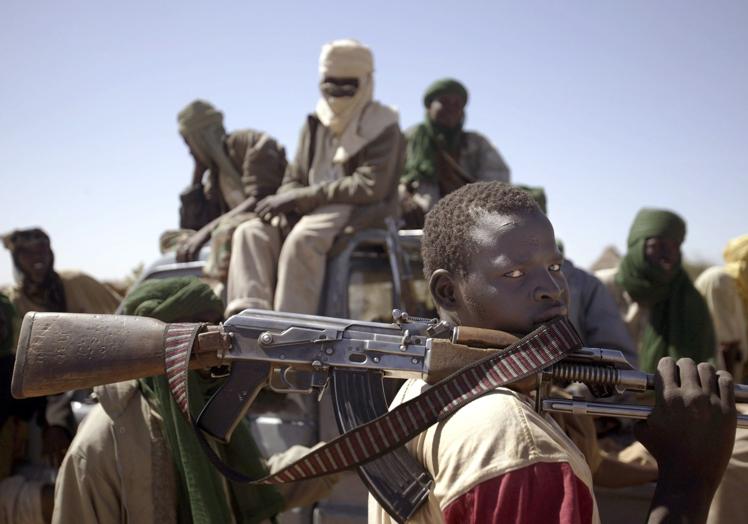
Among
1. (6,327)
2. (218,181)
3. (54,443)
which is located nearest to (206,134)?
(218,181)

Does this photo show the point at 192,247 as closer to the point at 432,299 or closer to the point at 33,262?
the point at 33,262

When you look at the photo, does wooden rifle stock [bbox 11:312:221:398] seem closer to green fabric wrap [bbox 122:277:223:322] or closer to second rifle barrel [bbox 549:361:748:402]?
second rifle barrel [bbox 549:361:748:402]

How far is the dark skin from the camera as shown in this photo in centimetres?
146

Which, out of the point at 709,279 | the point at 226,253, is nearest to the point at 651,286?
the point at 709,279

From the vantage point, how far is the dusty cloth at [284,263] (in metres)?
4.45

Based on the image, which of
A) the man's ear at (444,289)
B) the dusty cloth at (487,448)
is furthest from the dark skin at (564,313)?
the dusty cloth at (487,448)

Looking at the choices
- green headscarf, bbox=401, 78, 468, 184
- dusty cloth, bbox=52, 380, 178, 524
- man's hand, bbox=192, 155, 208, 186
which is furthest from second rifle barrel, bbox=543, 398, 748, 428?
man's hand, bbox=192, 155, 208, 186

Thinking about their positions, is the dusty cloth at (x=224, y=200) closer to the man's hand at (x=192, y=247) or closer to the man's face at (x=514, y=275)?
the man's hand at (x=192, y=247)

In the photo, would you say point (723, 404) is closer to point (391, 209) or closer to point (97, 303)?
point (391, 209)

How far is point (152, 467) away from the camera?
2578 millimetres

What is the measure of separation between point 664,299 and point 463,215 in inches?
156

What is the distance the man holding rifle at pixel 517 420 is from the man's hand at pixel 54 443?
10.1 feet

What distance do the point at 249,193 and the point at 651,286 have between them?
2.90 meters

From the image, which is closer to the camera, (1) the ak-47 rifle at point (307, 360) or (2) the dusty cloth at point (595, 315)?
(1) the ak-47 rifle at point (307, 360)
